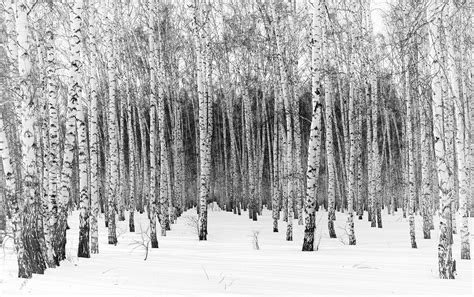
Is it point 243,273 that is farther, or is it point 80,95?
point 80,95

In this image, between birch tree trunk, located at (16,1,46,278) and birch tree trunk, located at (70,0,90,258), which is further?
birch tree trunk, located at (70,0,90,258)

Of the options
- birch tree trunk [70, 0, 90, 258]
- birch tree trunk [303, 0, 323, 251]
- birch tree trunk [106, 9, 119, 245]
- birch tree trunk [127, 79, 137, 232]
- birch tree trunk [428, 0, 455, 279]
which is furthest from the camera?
birch tree trunk [127, 79, 137, 232]

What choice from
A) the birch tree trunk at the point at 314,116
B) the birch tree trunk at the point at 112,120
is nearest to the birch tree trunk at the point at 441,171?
the birch tree trunk at the point at 314,116

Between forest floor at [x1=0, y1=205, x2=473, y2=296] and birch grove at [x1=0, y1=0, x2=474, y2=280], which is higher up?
birch grove at [x1=0, y1=0, x2=474, y2=280]

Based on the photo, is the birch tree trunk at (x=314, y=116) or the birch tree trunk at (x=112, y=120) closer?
the birch tree trunk at (x=314, y=116)

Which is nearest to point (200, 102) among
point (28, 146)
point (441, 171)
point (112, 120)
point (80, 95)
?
point (112, 120)

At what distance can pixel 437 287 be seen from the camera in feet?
21.1

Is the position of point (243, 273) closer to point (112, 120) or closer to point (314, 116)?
point (314, 116)

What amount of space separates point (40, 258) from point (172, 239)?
7.73 metres

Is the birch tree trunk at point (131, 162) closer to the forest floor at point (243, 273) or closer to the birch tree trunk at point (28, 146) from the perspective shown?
the forest floor at point (243, 273)

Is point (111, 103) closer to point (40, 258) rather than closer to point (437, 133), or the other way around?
point (40, 258)

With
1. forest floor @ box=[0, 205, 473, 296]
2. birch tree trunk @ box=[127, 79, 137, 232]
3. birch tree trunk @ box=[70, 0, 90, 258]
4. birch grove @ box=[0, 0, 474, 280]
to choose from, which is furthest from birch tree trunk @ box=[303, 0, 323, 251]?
birch tree trunk @ box=[127, 79, 137, 232]

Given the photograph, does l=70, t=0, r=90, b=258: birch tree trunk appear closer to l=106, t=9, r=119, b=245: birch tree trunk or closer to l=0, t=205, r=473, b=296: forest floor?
l=0, t=205, r=473, b=296: forest floor

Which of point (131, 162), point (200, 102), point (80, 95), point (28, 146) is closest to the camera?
point (28, 146)
